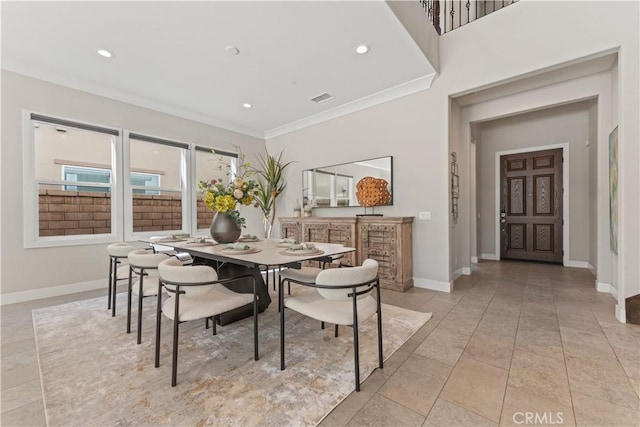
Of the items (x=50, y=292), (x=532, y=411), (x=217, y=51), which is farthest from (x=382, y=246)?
(x=50, y=292)

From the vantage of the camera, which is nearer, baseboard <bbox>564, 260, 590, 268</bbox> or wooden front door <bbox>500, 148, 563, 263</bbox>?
baseboard <bbox>564, 260, 590, 268</bbox>

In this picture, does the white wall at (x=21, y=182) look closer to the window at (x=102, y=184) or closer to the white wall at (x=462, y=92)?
the window at (x=102, y=184)

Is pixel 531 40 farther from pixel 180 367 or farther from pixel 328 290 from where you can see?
pixel 180 367

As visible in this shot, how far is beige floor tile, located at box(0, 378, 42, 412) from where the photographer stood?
148 cm

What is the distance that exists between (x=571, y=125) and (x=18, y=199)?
29.3 ft

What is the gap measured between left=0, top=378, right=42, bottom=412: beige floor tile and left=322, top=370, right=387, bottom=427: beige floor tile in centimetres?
175

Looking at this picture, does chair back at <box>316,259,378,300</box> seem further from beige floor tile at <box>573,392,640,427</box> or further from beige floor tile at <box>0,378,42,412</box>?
beige floor tile at <box>0,378,42,412</box>

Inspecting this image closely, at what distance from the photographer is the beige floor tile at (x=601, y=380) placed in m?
1.50

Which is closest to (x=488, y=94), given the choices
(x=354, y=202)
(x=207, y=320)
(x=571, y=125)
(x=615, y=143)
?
(x=615, y=143)

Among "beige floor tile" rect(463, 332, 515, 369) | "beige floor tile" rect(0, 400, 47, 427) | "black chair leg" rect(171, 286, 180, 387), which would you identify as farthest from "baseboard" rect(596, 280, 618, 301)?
"beige floor tile" rect(0, 400, 47, 427)

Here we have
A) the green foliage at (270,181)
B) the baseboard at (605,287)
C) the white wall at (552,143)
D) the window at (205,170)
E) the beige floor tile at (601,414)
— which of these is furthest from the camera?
the green foliage at (270,181)

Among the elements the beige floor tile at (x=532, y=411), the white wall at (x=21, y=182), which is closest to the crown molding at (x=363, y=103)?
the white wall at (x=21, y=182)

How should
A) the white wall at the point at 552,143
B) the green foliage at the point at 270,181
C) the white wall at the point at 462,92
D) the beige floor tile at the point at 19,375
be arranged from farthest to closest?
the green foliage at the point at 270,181 → the white wall at the point at 552,143 → the white wall at the point at 462,92 → the beige floor tile at the point at 19,375

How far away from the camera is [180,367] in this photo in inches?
72.0
